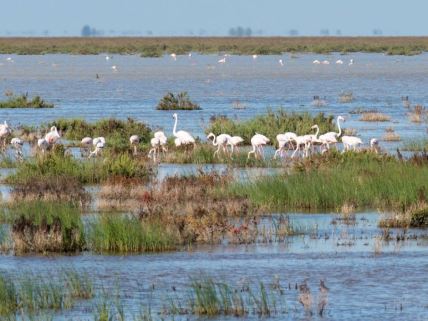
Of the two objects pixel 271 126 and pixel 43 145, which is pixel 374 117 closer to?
pixel 271 126

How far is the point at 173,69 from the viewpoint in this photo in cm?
8525

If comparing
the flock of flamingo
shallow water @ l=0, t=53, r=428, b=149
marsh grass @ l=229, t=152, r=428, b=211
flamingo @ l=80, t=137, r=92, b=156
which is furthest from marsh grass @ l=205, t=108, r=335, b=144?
marsh grass @ l=229, t=152, r=428, b=211

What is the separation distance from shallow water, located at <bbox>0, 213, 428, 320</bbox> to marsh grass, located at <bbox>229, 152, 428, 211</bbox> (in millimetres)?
1357

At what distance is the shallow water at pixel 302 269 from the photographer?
44.3ft

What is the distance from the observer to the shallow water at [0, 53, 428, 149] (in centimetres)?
4094

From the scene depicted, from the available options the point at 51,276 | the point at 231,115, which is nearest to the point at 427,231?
the point at 51,276

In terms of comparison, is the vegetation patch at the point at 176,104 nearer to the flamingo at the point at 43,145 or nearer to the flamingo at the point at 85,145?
the flamingo at the point at 85,145

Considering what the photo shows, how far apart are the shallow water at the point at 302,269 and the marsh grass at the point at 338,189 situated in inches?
53.4

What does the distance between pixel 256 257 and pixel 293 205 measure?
11.5 ft

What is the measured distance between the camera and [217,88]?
6125 cm

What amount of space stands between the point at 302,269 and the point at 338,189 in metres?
4.52

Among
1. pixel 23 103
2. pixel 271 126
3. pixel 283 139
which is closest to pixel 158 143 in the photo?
pixel 283 139

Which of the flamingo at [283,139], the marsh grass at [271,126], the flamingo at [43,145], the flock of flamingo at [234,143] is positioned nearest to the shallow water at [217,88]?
the marsh grass at [271,126]

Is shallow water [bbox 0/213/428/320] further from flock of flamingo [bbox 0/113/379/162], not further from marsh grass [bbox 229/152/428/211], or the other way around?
flock of flamingo [bbox 0/113/379/162]
